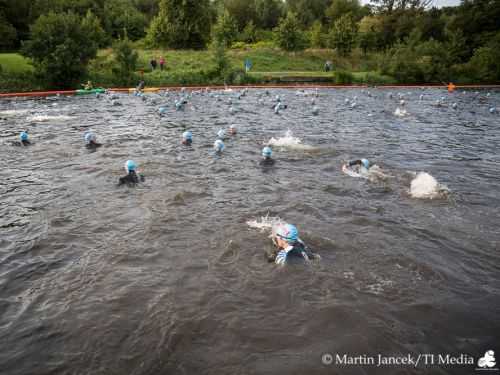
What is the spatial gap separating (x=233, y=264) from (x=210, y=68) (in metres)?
41.6

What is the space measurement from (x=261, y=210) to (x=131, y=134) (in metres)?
11.4

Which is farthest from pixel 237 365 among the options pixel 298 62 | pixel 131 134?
pixel 298 62

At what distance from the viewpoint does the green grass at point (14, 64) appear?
3600 cm

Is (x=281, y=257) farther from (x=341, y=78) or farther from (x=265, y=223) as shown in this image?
(x=341, y=78)

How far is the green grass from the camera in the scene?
118 feet

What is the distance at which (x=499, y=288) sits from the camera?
19.5 ft

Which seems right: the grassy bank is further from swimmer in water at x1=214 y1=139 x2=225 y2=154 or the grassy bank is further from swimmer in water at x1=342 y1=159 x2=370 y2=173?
swimmer in water at x1=342 y1=159 x2=370 y2=173

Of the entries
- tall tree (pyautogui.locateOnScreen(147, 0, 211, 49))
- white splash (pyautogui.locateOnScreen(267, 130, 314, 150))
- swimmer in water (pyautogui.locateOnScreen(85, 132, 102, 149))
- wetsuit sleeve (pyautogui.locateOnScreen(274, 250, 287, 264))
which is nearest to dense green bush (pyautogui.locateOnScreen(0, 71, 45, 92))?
tall tree (pyautogui.locateOnScreen(147, 0, 211, 49))

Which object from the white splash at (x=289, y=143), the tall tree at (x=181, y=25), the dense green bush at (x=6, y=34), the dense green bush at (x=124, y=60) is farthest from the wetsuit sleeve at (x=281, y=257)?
the tall tree at (x=181, y=25)

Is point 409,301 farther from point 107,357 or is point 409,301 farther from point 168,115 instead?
point 168,115

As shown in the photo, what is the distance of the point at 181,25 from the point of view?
55406mm

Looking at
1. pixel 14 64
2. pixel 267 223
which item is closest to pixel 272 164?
pixel 267 223

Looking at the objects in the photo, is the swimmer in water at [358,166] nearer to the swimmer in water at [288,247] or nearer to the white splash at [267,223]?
the white splash at [267,223]

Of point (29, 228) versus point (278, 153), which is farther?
point (278, 153)
